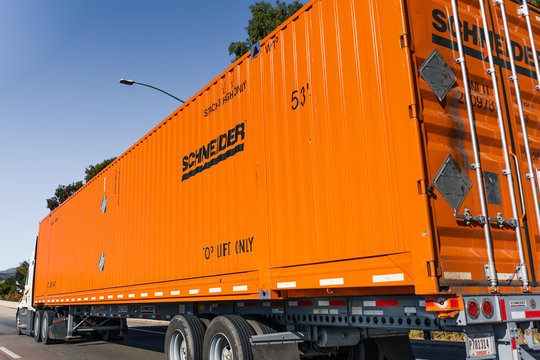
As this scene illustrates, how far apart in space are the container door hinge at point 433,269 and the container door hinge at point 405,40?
179 cm

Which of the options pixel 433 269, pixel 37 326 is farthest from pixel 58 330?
pixel 433 269

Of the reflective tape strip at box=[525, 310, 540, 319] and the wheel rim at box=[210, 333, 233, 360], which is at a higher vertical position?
the reflective tape strip at box=[525, 310, 540, 319]

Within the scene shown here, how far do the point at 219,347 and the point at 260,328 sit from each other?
694mm

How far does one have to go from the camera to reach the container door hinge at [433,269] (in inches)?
135

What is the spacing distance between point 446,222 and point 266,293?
91.7 inches

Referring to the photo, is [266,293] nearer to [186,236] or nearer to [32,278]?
Answer: [186,236]

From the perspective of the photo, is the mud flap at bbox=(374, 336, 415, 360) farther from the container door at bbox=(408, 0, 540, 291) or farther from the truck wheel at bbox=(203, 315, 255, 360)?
the container door at bbox=(408, 0, 540, 291)

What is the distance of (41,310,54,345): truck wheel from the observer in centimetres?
1341

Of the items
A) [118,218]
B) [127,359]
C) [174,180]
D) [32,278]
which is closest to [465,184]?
[174,180]

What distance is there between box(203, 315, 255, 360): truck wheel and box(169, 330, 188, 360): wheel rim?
0.85m

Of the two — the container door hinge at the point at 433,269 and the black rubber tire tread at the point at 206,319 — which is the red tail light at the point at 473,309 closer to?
the container door hinge at the point at 433,269

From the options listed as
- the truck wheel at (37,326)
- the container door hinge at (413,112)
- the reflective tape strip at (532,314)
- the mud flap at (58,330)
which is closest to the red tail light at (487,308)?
the reflective tape strip at (532,314)

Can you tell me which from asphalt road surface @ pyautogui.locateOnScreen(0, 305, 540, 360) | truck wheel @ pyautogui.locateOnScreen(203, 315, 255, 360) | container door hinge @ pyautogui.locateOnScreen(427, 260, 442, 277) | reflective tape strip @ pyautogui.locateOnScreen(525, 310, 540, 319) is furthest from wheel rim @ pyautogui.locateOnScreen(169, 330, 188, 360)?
reflective tape strip @ pyautogui.locateOnScreen(525, 310, 540, 319)

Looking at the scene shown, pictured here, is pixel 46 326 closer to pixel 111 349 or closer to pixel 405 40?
pixel 111 349
